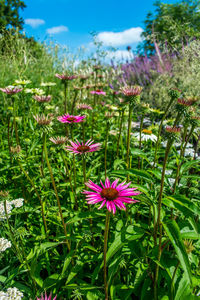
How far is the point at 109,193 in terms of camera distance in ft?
2.89

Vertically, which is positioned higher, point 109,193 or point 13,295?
point 109,193

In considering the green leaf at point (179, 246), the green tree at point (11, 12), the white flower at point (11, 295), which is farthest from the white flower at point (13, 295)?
the green tree at point (11, 12)

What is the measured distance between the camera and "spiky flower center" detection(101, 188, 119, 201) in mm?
874

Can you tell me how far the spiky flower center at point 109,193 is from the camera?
87 cm

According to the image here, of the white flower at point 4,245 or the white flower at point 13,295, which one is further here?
the white flower at point 4,245

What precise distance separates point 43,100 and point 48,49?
229 inches

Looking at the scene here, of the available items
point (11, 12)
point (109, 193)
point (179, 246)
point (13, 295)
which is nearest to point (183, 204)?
point (179, 246)

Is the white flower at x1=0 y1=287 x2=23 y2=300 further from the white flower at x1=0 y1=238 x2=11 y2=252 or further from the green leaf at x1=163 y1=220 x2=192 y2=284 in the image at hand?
the green leaf at x1=163 y1=220 x2=192 y2=284

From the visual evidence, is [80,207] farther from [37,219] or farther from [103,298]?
[103,298]

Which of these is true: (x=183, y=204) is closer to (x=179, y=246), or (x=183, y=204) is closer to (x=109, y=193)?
(x=179, y=246)

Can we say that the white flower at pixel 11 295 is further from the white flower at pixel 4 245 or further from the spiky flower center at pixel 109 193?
the spiky flower center at pixel 109 193

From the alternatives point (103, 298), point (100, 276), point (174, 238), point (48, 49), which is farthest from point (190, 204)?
point (48, 49)

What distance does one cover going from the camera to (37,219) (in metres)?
1.84

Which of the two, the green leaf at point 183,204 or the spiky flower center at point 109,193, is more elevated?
the spiky flower center at point 109,193
